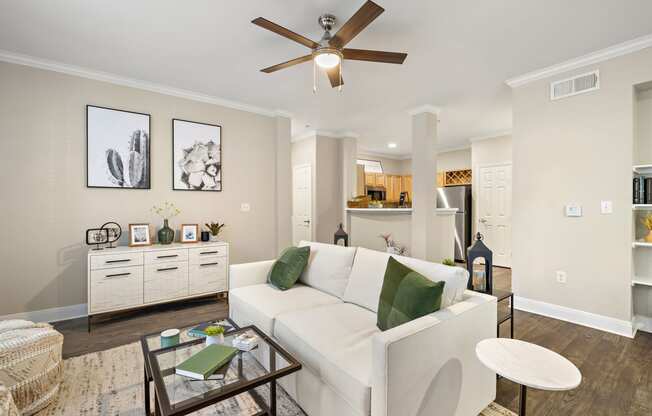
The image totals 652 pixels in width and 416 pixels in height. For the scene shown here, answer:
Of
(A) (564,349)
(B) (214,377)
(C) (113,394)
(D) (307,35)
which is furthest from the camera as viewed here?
(D) (307,35)

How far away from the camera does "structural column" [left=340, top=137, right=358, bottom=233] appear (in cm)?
624

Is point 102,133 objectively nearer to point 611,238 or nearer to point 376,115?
point 376,115

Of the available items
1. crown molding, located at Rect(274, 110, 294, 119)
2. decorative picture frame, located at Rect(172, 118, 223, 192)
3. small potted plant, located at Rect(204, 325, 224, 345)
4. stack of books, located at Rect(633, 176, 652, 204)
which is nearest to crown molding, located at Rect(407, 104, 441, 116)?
crown molding, located at Rect(274, 110, 294, 119)

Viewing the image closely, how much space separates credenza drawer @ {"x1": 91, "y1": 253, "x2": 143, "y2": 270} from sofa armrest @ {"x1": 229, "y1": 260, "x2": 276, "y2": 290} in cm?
112

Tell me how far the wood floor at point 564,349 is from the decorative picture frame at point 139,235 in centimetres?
76

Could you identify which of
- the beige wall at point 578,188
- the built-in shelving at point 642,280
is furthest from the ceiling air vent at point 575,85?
the built-in shelving at point 642,280

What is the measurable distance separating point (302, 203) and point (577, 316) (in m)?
4.72

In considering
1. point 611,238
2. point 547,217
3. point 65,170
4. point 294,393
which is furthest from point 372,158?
point 294,393

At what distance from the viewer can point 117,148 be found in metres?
3.42

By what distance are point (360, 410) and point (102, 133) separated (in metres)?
3.75

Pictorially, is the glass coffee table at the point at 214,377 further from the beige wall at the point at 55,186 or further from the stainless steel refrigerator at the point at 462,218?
the stainless steel refrigerator at the point at 462,218

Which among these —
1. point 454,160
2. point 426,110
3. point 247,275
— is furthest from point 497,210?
point 247,275

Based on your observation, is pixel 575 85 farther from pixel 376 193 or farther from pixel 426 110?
pixel 376 193

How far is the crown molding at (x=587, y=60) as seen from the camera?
265 cm
